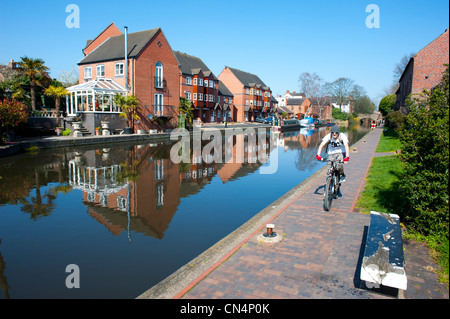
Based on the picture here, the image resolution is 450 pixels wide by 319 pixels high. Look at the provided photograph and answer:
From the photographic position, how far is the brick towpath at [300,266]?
419 cm

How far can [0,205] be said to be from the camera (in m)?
8.75

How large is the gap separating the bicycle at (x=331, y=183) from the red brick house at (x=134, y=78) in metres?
24.6

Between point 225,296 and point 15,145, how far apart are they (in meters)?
19.3

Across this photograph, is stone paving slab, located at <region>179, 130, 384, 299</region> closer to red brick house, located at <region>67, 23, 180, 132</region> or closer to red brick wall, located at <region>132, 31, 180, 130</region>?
red brick house, located at <region>67, 23, 180, 132</region>

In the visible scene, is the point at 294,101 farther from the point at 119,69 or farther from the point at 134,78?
the point at 134,78

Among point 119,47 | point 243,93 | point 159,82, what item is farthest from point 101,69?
point 243,93

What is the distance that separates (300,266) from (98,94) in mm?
30974

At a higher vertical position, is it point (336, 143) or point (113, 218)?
point (336, 143)

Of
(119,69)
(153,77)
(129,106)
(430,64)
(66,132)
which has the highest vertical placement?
(119,69)

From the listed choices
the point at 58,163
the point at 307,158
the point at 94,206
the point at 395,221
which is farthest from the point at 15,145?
the point at 395,221

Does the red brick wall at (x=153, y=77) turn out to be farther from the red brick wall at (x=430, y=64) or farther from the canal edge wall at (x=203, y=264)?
the canal edge wall at (x=203, y=264)

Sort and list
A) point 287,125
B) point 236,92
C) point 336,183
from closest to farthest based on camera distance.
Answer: point 336,183 < point 287,125 < point 236,92

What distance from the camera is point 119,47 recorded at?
35531mm

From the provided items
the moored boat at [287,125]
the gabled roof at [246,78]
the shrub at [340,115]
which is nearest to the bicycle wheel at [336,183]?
the moored boat at [287,125]
